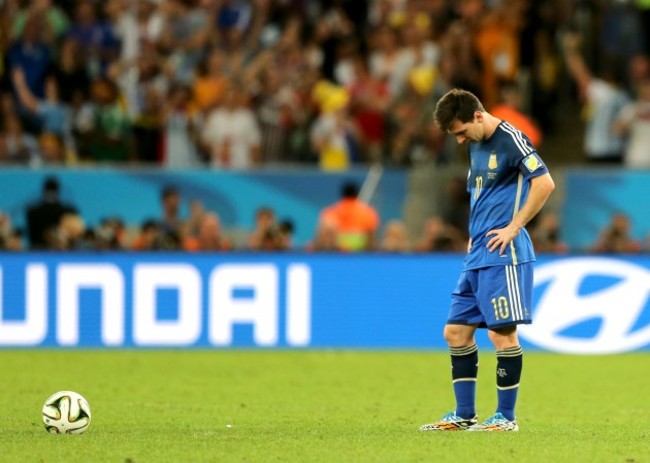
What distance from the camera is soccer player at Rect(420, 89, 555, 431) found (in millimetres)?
8672

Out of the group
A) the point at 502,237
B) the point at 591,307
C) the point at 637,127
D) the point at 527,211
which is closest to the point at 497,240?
the point at 502,237

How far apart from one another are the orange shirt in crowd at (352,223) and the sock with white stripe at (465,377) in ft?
26.7

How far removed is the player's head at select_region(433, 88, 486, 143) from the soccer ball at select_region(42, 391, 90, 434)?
2.92 metres

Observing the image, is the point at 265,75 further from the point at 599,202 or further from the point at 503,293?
the point at 503,293

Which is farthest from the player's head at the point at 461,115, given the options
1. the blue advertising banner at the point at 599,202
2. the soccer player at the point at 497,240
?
the blue advertising banner at the point at 599,202

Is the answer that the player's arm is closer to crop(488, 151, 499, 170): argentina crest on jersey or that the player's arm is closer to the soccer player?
the soccer player

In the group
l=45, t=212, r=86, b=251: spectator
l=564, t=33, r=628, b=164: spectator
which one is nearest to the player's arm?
l=45, t=212, r=86, b=251: spectator

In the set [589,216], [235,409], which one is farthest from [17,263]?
[589,216]

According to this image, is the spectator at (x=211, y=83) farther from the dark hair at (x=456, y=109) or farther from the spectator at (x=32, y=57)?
the dark hair at (x=456, y=109)

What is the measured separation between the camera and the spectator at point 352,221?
56.4 ft

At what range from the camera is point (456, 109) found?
8680mm

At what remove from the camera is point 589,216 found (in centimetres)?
1741

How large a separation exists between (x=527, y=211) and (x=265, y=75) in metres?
10.8

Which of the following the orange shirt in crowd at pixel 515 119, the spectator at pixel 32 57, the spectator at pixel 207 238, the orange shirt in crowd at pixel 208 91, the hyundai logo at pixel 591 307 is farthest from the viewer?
the spectator at pixel 32 57
